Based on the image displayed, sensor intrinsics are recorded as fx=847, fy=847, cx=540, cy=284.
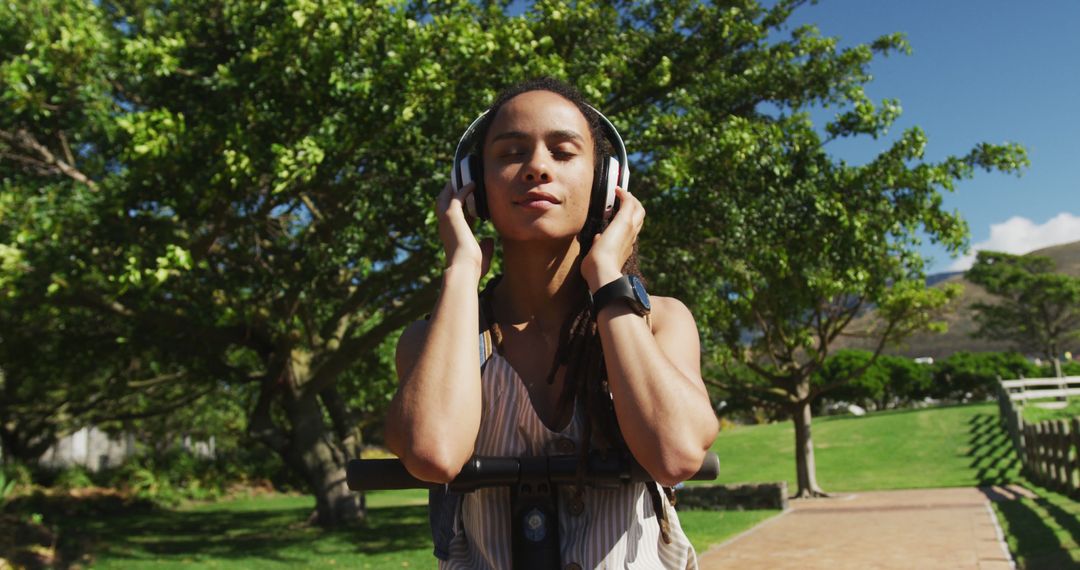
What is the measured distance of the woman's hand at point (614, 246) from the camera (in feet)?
5.28

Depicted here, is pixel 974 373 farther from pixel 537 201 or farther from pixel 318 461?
pixel 537 201

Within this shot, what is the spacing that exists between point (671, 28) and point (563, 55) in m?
1.79

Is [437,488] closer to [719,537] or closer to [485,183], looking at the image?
[485,183]

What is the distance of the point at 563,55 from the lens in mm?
11516

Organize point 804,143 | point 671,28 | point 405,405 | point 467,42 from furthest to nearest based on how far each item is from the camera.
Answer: point 671,28 → point 804,143 → point 467,42 → point 405,405

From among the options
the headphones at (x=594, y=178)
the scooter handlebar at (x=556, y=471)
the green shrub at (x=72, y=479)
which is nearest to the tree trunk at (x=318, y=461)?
the green shrub at (x=72, y=479)

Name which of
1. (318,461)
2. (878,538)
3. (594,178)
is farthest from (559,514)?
(318,461)

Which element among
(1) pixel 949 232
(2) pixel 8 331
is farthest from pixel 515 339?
(2) pixel 8 331

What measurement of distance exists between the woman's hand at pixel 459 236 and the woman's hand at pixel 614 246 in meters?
0.21

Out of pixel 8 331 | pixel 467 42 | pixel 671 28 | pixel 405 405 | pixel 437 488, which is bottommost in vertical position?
pixel 437 488

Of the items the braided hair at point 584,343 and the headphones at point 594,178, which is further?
the headphones at point 594,178

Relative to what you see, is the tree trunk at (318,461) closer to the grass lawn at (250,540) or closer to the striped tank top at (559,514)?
the grass lawn at (250,540)

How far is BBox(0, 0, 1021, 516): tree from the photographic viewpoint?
9195 millimetres

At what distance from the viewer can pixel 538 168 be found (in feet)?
5.42
